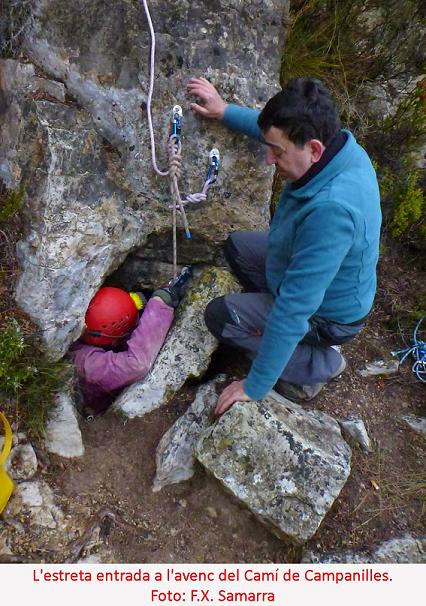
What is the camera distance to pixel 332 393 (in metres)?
3.71

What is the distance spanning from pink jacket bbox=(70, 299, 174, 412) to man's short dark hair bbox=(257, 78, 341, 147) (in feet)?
5.33

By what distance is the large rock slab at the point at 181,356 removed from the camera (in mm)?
3377

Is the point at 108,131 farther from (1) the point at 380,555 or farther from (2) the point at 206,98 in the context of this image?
(1) the point at 380,555

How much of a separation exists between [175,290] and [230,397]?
3.39 feet

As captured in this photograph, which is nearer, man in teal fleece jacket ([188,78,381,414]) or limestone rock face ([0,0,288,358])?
man in teal fleece jacket ([188,78,381,414])

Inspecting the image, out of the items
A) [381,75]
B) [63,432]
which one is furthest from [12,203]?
[381,75]

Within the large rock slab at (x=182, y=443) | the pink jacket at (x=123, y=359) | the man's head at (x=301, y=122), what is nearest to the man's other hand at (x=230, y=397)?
the large rock slab at (x=182, y=443)

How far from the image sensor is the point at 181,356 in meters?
3.51

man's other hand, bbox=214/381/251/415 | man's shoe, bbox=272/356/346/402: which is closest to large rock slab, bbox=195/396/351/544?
man's other hand, bbox=214/381/251/415

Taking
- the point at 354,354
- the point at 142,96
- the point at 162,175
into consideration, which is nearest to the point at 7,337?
the point at 162,175

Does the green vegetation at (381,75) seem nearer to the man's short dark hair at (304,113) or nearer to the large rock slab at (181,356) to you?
the large rock slab at (181,356)

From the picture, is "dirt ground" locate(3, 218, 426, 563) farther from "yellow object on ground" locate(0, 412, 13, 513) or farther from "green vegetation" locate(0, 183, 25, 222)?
"green vegetation" locate(0, 183, 25, 222)

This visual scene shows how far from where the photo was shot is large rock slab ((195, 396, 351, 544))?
2857mm

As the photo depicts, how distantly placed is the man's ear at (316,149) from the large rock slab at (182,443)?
165cm
